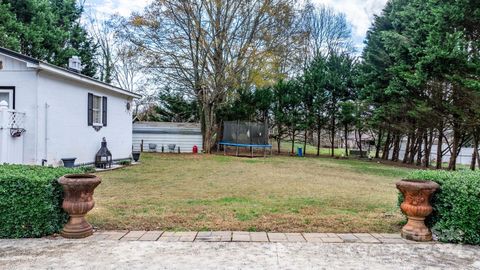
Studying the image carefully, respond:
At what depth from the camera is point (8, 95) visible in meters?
7.91

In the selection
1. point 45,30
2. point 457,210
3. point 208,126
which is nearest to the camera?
point 457,210

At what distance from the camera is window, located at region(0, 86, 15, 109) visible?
781 centimetres

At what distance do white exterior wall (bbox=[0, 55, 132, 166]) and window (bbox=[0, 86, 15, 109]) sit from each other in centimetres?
9

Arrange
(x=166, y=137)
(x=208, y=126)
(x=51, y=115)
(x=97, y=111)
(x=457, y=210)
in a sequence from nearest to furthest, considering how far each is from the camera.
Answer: (x=457, y=210), (x=51, y=115), (x=97, y=111), (x=208, y=126), (x=166, y=137)

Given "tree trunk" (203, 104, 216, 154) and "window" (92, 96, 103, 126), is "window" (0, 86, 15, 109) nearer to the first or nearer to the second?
"window" (92, 96, 103, 126)

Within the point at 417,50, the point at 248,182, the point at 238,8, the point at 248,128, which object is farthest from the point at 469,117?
the point at 238,8

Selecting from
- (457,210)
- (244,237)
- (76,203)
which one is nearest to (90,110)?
(76,203)

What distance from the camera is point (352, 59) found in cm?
1944

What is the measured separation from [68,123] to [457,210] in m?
8.92

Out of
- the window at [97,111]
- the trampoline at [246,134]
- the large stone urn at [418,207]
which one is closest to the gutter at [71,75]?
the window at [97,111]

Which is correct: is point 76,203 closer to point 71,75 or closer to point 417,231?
point 417,231

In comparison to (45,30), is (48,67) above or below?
below

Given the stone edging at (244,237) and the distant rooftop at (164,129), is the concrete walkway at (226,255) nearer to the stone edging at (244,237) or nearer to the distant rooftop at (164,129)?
the stone edging at (244,237)

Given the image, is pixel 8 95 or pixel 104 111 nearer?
pixel 8 95
